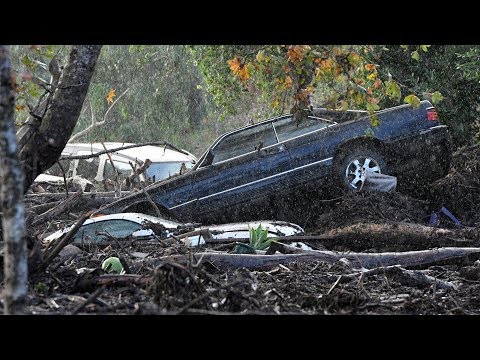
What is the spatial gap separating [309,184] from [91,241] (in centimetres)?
287

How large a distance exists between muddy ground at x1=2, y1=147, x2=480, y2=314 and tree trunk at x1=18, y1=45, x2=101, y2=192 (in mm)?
812

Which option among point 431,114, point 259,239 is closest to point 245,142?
point 431,114

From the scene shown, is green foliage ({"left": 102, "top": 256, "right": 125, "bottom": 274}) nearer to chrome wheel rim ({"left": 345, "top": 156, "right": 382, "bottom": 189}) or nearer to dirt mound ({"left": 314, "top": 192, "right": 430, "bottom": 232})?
dirt mound ({"left": 314, "top": 192, "right": 430, "bottom": 232})

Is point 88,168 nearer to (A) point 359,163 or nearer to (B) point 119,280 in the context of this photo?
(A) point 359,163

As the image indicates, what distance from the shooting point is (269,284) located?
6934 millimetres

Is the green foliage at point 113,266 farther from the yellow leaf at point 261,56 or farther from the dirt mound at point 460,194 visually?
the dirt mound at point 460,194

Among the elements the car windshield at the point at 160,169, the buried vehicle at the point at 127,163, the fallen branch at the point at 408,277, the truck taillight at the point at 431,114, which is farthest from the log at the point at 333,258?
the car windshield at the point at 160,169

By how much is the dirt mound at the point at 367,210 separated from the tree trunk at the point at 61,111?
423 cm

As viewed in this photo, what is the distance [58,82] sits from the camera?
668cm

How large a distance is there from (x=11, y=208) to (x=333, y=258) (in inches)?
158

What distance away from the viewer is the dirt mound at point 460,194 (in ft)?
36.8
